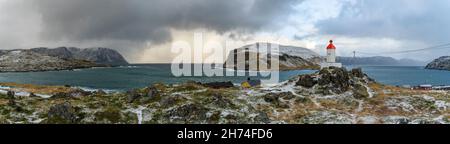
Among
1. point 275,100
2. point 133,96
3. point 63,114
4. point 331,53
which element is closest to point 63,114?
point 63,114

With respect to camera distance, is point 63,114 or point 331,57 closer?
point 63,114

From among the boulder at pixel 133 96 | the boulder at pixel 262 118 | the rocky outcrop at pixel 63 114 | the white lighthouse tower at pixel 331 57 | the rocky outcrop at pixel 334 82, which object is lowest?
the boulder at pixel 262 118

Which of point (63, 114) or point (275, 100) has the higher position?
point (275, 100)

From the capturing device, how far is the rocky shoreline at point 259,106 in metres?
49.9

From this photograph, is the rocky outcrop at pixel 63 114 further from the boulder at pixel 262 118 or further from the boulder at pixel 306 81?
the boulder at pixel 306 81

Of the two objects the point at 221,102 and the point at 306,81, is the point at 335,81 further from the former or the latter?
the point at 221,102

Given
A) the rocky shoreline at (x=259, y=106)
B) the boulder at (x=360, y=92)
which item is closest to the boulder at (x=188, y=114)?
the rocky shoreline at (x=259, y=106)

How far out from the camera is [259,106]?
5891 cm

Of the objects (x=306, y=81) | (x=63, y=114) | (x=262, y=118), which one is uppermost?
(x=306, y=81)

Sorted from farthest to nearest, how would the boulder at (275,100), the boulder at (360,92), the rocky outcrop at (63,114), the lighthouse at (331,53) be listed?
1. the lighthouse at (331,53)
2. the boulder at (360,92)
3. the boulder at (275,100)
4. the rocky outcrop at (63,114)

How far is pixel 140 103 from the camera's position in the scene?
193ft

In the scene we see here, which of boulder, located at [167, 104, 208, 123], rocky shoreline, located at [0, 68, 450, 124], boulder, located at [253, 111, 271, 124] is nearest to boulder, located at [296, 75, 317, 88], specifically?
rocky shoreline, located at [0, 68, 450, 124]

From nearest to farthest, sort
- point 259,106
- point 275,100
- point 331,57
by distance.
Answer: point 259,106
point 275,100
point 331,57
